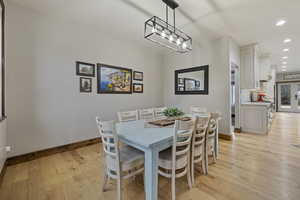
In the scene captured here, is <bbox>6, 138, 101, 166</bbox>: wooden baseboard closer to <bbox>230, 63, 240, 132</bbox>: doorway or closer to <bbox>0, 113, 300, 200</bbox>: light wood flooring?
<bbox>0, 113, 300, 200</bbox>: light wood flooring

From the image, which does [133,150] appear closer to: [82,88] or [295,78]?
[82,88]

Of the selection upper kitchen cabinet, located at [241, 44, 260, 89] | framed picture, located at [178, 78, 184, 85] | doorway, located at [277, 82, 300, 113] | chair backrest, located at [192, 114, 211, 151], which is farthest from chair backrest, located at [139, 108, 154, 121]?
doorway, located at [277, 82, 300, 113]

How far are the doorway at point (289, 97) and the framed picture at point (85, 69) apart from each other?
1198 centimetres

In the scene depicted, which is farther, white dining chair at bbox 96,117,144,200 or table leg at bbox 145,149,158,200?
white dining chair at bbox 96,117,144,200

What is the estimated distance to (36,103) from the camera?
8.36ft

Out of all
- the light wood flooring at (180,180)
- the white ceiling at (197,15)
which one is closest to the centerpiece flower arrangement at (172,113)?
the light wood flooring at (180,180)

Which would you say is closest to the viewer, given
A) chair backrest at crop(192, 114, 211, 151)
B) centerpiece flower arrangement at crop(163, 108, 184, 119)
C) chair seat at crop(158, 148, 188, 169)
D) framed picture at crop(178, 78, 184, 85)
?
chair seat at crop(158, 148, 188, 169)

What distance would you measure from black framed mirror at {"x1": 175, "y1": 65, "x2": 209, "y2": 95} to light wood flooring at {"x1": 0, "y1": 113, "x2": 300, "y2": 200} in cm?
197

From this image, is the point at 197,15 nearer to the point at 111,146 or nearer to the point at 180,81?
the point at 180,81

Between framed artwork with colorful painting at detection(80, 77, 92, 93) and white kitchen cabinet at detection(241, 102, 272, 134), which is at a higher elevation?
framed artwork with colorful painting at detection(80, 77, 92, 93)

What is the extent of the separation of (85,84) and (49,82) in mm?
678

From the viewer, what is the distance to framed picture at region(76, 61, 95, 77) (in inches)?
119

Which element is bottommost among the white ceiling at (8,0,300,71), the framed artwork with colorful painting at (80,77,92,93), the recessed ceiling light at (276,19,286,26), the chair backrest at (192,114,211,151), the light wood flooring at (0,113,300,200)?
the light wood flooring at (0,113,300,200)

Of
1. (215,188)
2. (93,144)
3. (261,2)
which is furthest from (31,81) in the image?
(261,2)
